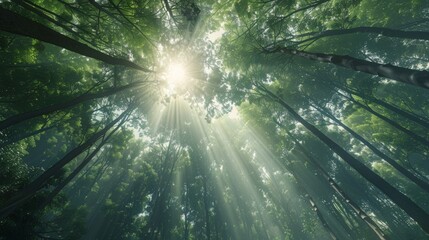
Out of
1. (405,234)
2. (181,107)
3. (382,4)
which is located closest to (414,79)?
(382,4)

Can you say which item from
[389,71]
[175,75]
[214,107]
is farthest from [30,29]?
[214,107]

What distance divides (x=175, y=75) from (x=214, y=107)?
3.31 m

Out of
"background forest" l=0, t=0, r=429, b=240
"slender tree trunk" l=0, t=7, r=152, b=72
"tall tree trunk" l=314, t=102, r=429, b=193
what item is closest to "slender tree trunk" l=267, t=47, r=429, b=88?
"background forest" l=0, t=0, r=429, b=240

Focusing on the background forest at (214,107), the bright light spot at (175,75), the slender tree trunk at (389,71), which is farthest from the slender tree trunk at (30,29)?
the bright light spot at (175,75)

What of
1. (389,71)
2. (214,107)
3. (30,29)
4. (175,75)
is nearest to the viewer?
(30,29)

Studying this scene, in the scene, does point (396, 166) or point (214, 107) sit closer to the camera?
point (396, 166)

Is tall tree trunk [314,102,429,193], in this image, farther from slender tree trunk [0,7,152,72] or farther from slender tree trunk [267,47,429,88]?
slender tree trunk [0,7,152,72]

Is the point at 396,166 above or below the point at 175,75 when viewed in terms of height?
below

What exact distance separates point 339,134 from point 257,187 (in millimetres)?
10900

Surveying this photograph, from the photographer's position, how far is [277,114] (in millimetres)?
15680

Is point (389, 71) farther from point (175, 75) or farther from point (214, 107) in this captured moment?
point (214, 107)

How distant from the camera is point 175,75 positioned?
11148 millimetres

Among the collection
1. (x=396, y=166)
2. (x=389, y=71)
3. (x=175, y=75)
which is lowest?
(x=389, y=71)

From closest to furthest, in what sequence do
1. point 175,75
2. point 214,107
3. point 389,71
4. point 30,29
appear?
point 30,29 < point 389,71 < point 175,75 < point 214,107
